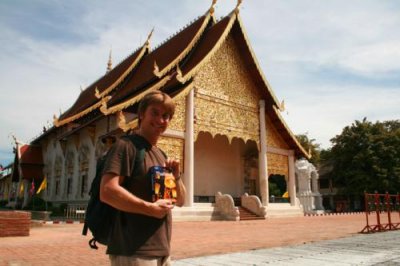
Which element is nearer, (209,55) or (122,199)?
(122,199)

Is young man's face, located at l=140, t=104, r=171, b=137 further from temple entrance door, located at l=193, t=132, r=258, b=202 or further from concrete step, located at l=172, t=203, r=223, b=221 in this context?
→ temple entrance door, located at l=193, t=132, r=258, b=202

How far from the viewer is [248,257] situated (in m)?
4.22

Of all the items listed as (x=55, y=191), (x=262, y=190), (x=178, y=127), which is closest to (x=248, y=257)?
(x=178, y=127)

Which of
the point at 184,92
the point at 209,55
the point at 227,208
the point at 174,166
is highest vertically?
the point at 209,55

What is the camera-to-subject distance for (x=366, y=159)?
1008 inches

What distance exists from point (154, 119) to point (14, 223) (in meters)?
6.58

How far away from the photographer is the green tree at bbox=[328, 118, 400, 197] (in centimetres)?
2466

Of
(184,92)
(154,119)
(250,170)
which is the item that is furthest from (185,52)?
(154,119)

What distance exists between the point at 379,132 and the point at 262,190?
1710 centimetres

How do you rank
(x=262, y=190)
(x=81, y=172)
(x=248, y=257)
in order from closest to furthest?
(x=248, y=257), (x=262, y=190), (x=81, y=172)

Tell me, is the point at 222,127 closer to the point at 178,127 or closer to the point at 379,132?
the point at 178,127

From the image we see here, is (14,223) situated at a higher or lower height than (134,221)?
lower

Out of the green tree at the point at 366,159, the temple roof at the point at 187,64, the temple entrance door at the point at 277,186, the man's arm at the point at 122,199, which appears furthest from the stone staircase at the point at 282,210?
the man's arm at the point at 122,199

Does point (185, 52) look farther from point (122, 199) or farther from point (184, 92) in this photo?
point (122, 199)
